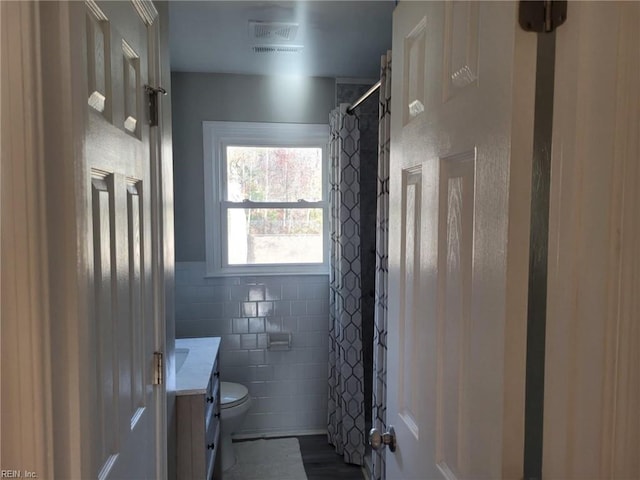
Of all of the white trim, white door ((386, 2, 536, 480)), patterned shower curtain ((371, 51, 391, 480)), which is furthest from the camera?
patterned shower curtain ((371, 51, 391, 480))

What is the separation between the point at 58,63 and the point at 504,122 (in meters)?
0.66

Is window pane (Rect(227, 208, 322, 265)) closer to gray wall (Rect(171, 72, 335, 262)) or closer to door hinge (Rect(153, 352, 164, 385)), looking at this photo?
gray wall (Rect(171, 72, 335, 262))

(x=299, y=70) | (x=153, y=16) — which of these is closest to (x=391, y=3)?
(x=299, y=70)

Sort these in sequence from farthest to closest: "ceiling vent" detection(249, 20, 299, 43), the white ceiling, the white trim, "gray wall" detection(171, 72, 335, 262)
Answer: "gray wall" detection(171, 72, 335, 262), "ceiling vent" detection(249, 20, 299, 43), the white ceiling, the white trim

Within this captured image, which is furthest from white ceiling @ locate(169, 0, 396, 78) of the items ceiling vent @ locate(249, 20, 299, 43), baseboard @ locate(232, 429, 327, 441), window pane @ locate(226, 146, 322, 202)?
baseboard @ locate(232, 429, 327, 441)

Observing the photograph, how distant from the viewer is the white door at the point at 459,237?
726mm

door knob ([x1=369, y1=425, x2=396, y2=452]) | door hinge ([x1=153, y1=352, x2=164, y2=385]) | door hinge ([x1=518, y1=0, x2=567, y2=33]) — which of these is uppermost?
door hinge ([x1=518, y1=0, x2=567, y2=33])

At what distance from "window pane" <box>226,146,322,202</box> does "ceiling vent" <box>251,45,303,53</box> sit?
0.75m

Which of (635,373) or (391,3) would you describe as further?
(391,3)

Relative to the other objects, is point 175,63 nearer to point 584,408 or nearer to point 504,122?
point 504,122

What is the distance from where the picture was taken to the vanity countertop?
188 centimetres

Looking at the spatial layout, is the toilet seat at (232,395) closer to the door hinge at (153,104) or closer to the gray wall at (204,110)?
the gray wall at (204,110)

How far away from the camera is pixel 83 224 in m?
0.74

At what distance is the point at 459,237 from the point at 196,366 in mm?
1671
